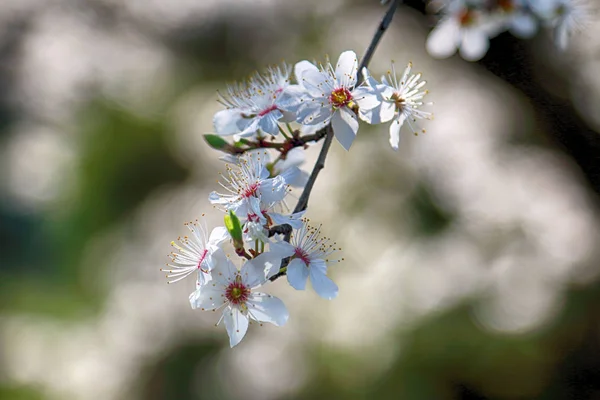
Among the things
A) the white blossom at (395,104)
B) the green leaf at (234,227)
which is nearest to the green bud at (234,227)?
the green leaf at (234,227)

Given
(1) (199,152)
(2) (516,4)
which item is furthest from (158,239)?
(2) (516,4)

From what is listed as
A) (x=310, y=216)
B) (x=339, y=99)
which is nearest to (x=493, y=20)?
(x=339, y=99)

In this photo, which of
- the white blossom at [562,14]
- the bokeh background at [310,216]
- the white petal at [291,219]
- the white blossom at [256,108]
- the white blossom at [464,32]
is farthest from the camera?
the bokeh background at [310,216]

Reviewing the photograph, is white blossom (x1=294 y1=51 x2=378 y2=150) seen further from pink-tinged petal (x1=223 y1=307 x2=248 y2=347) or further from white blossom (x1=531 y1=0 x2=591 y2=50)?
white blossom (x1=531 y1=0 x2=591 y2=50)

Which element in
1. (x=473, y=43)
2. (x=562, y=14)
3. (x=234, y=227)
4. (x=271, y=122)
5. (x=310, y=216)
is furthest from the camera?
(x=310, y=216)

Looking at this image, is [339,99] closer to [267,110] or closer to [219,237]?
[267,110]

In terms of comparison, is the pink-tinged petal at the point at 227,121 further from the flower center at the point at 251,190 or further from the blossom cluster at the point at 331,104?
the flower center at the point at 251,190

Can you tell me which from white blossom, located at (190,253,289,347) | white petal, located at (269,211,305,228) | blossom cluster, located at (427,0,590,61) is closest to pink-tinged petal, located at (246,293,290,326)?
white blossom, located at (190,253,289,347)
